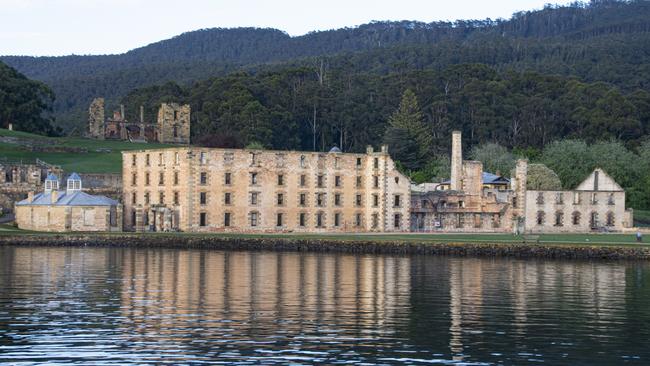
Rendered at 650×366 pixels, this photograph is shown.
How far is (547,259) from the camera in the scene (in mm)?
80688

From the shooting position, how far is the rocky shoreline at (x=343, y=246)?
81.6 meters

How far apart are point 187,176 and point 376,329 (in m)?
60.7

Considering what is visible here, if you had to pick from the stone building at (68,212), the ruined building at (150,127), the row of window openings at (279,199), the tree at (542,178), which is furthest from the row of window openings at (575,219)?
the ruined building at (150,127)

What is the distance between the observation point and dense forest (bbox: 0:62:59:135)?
15475cm

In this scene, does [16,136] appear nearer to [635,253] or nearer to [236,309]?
[635,253]

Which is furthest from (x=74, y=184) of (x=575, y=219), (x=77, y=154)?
(x=575, y=219)

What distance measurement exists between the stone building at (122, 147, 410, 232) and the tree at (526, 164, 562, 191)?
24.3 m

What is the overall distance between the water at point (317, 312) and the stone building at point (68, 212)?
2376 cm

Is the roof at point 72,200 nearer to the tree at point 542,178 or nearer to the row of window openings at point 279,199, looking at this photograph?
the row of window openings at point 279,199

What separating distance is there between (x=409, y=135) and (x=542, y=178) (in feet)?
108

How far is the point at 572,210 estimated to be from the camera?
4291 inches

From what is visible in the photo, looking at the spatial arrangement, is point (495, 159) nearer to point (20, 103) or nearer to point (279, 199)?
point (279, 199)

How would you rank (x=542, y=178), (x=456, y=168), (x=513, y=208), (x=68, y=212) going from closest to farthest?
(x=68, y=212) < (x=513, y=208) < (x=456, y=168) < (x=542, y=178)

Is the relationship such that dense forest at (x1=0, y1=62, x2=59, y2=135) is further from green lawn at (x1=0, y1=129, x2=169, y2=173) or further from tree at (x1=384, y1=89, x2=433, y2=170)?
tree at (x1=384, y1=89, x2=433, y2=170)
